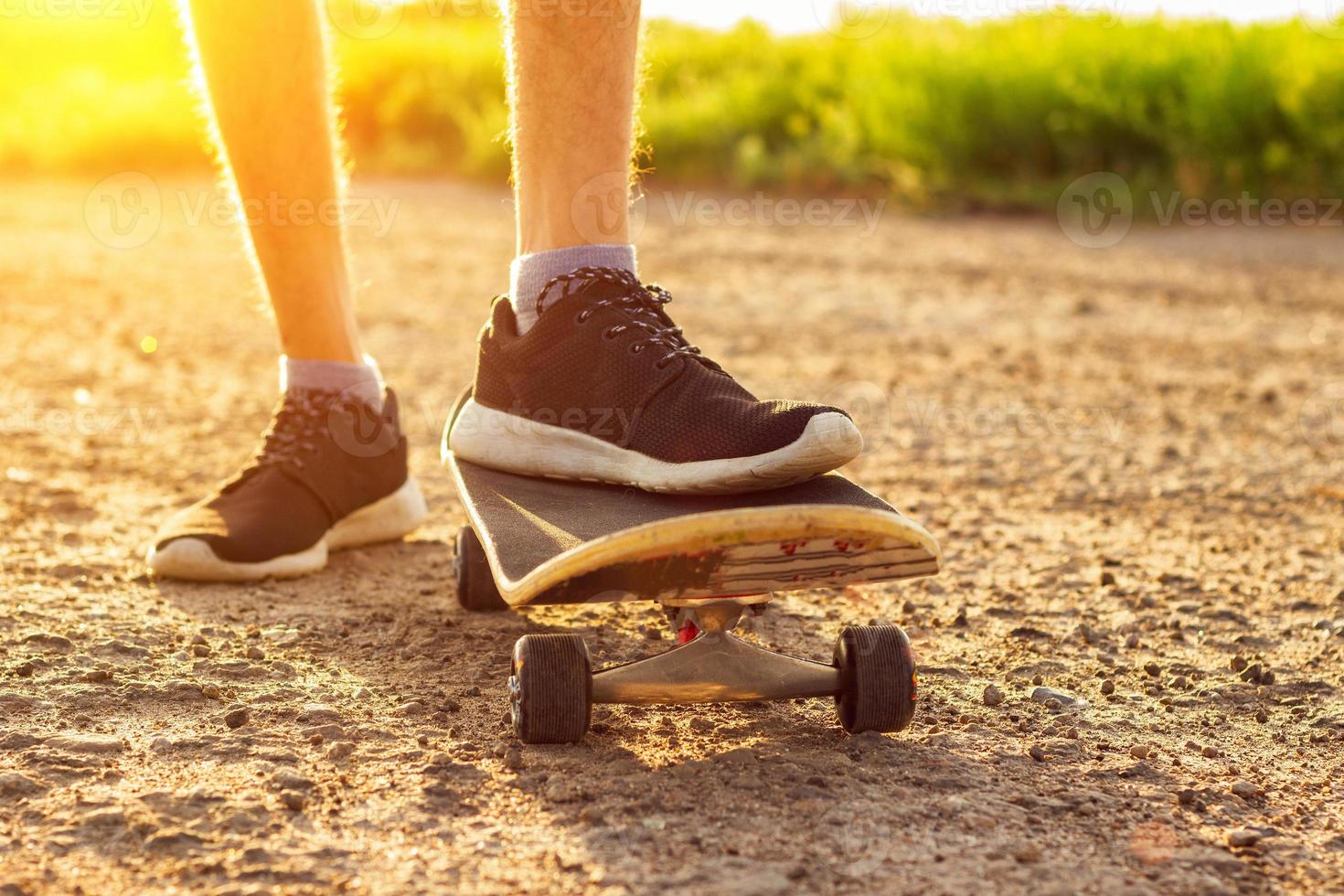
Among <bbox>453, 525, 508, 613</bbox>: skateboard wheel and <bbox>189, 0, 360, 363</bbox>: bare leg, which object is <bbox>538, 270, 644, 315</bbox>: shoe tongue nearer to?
<bbox>453, 525, 508, 613</bbox>: skateboard wheel

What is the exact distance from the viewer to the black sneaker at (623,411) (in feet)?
4.86

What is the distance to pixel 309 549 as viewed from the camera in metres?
2.19

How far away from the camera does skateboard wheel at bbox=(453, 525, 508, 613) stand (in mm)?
1964

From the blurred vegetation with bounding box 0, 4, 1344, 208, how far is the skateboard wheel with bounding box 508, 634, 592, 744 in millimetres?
4896

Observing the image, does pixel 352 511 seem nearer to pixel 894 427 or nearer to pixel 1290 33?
pixel 894 427

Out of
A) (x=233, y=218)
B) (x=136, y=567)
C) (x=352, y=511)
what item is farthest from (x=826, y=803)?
(x=233, y=218)

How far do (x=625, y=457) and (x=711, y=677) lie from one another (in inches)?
11.0

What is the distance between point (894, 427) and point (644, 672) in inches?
79.7

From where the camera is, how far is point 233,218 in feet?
7.54
